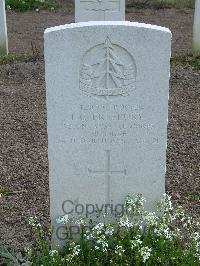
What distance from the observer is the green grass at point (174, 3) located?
1234cm

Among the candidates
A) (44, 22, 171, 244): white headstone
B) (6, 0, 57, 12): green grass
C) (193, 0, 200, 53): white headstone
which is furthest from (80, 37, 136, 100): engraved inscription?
(6, 0, 57, 12): green grass

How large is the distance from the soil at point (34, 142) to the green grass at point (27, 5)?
111 inches

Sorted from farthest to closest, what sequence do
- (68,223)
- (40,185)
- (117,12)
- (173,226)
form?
1. (117,12)
2. (40,185)
3. (173,226)
4. (68,223)

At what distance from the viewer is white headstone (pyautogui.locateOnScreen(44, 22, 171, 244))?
3342mm

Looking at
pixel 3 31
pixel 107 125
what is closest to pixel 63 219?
pixel 107 125

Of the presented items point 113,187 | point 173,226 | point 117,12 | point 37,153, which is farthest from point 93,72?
point 117,12

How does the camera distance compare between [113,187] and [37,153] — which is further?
[37,153]

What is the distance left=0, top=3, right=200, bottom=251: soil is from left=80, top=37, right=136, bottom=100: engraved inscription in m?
1.22

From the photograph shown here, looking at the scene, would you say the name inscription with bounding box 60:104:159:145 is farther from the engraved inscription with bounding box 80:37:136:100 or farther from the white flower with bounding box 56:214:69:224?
the white flower with bounding box 56:214:69:224

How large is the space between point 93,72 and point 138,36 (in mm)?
337

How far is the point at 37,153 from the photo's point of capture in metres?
5.32

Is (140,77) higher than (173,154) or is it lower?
higher

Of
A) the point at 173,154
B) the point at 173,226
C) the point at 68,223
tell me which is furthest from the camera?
the point at 173,154

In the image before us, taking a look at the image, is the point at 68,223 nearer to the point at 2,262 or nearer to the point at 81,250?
the point at 81,250
